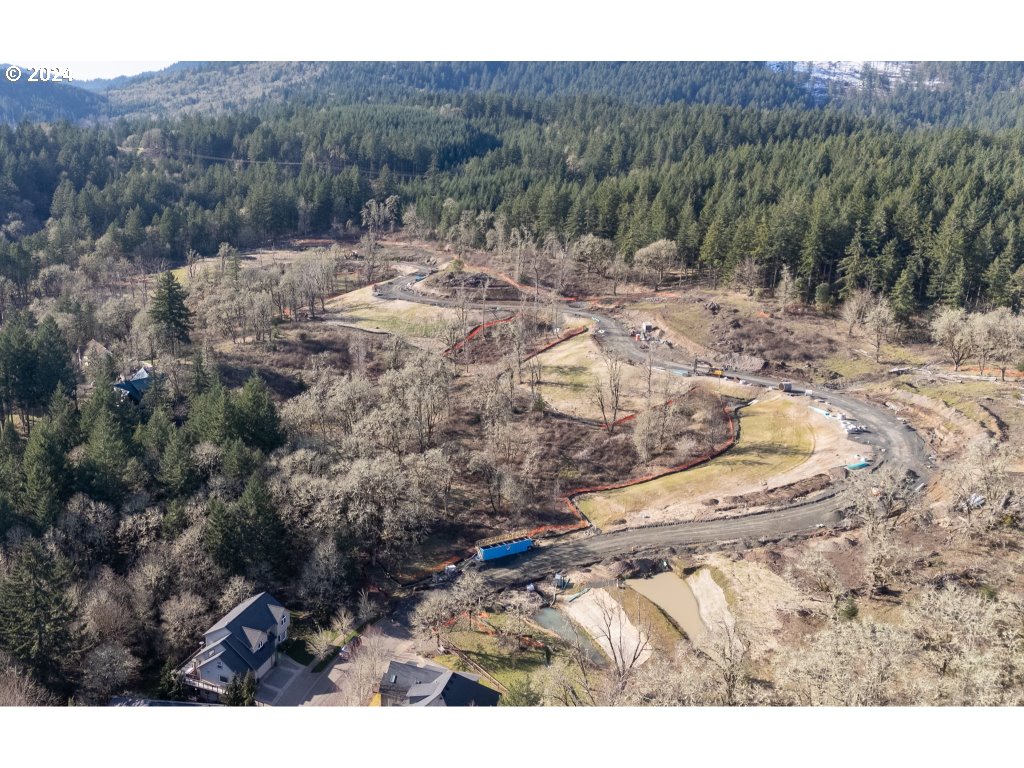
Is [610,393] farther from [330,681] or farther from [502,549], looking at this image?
[330,681]

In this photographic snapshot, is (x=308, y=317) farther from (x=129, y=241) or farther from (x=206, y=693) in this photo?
(x=206, y=693)

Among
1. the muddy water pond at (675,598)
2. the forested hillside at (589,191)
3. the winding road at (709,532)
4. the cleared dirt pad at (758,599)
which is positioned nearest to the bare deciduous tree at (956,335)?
the forested hillside at (589,191)

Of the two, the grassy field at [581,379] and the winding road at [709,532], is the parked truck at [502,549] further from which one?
the grassy field at [581,379]

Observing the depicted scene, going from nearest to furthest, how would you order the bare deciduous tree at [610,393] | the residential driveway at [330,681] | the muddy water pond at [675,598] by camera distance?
the residential driveway at [330,681] → the muddy water pond at [675,598] → the bare deciduous tree at [610,393]

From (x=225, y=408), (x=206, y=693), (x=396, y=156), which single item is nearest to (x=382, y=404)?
(x=225, y=408)

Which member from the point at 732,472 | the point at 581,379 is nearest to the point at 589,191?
the point at 581,379

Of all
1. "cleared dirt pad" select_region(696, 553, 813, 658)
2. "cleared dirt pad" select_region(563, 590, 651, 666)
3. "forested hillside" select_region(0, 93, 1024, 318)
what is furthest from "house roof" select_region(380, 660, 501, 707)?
"forested hillside" select_region(0, 93, 1024, 318)

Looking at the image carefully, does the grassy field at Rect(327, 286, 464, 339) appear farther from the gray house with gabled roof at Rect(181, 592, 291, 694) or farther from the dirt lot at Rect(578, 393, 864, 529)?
the gray house with gabled roof at Rect(181, 592, 291, 694)

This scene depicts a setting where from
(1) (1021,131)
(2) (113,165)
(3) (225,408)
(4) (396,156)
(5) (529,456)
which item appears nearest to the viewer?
(3) (225,408)
